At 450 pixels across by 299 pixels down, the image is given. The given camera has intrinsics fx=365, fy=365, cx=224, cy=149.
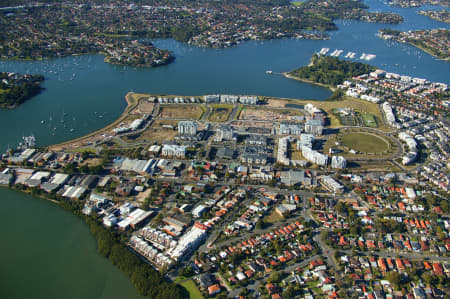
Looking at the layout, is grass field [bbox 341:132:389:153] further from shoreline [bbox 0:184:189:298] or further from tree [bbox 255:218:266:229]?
shoreline [bbox 0:184:189:298]

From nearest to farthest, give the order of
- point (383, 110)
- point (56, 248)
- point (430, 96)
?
point (56, 248)
point (383, 110)
point (430, 96)

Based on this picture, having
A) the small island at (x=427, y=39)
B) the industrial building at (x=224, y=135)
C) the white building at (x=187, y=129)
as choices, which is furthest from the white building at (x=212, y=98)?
the small island at (x=427, y=39)

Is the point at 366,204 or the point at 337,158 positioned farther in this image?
the point at 337,158

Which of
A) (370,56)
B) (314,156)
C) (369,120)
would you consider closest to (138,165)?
(314,156)

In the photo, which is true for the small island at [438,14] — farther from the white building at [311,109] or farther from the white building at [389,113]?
the white building at [311,109]

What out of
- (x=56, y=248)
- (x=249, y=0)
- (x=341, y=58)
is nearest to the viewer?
(x=56, y=248)

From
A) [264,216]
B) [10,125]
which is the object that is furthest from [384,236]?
[10,125]

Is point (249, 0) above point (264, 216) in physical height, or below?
→ above

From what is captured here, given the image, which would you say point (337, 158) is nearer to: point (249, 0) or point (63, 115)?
point (63, 115)
